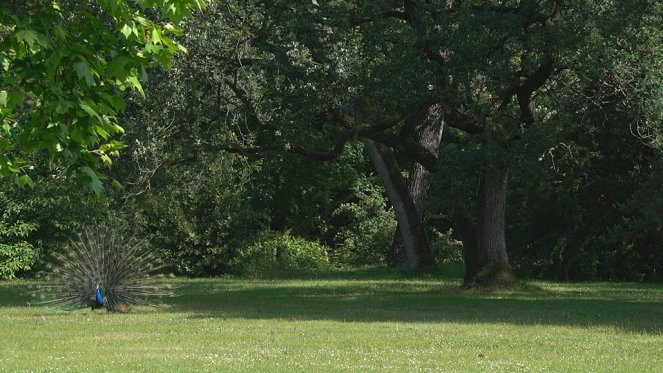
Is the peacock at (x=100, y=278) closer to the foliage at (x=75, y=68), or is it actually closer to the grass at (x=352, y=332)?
the grass at (x=352, y=332)

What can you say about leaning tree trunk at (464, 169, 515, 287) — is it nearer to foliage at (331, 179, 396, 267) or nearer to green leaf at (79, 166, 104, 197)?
foliage at (331, 179, 396, 267)

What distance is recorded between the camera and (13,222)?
99.8 ft

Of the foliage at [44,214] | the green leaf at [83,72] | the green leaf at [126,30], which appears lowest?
the green leaf at [83,72]

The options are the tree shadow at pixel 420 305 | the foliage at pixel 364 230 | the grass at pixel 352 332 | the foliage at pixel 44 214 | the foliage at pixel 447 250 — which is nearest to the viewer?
the grass at pixel 352 332

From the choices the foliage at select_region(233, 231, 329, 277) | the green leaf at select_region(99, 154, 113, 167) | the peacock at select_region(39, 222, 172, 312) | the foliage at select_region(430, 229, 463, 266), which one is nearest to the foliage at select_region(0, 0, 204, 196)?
the green leaf at select_region(99, 154, 113, 167)

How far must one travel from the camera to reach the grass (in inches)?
455

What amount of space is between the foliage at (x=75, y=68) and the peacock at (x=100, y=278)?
11055mm

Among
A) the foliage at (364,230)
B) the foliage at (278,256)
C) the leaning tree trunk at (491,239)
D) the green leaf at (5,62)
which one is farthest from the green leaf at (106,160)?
the foliage at (364,230)

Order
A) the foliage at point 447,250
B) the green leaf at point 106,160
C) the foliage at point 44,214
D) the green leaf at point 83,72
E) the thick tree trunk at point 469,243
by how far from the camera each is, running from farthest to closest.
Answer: the foliage at point 447,250 < the foliage at point 44,214 < the thick tree trunk at point 469,243 < the green leaf at point 106,160 < the green leaf at point 83,72

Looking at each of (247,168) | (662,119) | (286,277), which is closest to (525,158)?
(662,119)

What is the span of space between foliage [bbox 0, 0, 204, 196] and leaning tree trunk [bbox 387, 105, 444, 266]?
1909cm

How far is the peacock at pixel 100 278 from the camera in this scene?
1836 centimetres

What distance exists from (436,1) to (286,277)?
40.8 ft

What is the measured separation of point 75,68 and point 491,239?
17361 mm
